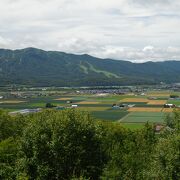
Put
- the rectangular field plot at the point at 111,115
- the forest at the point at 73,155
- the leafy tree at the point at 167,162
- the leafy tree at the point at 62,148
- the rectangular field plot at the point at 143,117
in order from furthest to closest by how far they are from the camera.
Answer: the rectangular field plot at the point at 111,115
the rectangular field plot at the point at 143,117
the leafy tree at the point at 62,148
the forest at the point at 73,155
the leafy tree at the point at 167,162

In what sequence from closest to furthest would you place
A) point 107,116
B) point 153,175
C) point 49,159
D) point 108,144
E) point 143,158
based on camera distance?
point 153,175 < point 49,159 < point 143,158 < point 108,144 < point 107,116

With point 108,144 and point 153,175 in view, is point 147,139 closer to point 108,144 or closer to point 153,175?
point 108,144

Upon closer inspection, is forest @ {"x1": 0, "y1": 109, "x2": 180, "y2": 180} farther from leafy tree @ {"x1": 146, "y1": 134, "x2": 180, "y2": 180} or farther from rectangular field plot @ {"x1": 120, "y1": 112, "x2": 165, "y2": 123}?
rectangular field plot @ {"x1": 120, "y1": 112, "x2": 165, "y2": 123}

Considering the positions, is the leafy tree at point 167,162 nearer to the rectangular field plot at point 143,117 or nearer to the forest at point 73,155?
the forest at point 73,155

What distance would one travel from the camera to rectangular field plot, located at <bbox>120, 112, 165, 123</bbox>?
14475 cm

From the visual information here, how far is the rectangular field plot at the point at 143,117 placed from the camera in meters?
145

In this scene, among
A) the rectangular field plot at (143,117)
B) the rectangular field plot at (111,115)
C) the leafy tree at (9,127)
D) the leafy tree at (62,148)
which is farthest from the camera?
the rectangular field plot at (111,115)

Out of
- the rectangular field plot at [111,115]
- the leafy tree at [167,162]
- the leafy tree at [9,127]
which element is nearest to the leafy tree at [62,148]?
the leafy tree at [167,162]

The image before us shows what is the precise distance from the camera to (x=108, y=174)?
4147 cm

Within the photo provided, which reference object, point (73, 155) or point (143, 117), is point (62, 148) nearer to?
point (73, 155)

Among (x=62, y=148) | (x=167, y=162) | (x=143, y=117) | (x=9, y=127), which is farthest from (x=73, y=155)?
(x=143, y=117)

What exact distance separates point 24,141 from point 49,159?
3.97 meters

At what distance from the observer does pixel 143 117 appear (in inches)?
6122

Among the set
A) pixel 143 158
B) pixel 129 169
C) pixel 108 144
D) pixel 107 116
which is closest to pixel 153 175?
pixel 129 169
